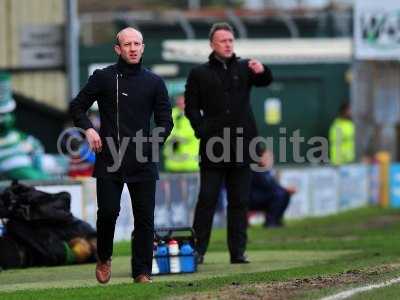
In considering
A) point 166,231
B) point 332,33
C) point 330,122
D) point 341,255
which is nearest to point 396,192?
point 330,122

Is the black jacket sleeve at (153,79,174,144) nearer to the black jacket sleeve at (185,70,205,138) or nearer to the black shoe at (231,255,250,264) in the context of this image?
the black jacket sleeve at (185,70,205,138)

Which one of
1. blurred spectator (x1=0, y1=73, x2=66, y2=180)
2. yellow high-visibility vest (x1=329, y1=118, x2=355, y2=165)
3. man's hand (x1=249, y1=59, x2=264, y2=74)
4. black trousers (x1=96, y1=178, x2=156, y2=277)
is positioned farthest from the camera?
yellow high-visibility vest (x1=329, y1=118, x2=355, y2=165)

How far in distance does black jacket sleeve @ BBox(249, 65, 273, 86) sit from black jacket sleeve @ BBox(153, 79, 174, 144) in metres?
1.77

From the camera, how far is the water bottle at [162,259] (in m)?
12.1

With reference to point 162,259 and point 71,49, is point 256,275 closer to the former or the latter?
point 162,259

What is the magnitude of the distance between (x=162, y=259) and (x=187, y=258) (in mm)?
219

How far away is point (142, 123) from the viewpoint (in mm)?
10945

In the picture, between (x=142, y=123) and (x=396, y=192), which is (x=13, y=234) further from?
(x=396, y=192)

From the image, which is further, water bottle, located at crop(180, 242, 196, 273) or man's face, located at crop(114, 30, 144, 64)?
water bottle, located at crop(180, 242, 196, 273)

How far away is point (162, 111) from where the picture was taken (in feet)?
36.2

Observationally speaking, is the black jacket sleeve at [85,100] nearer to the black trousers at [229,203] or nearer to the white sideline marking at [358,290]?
the black trousers at [229,203]

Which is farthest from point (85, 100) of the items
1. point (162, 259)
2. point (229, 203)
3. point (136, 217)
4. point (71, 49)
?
point (71, 49)

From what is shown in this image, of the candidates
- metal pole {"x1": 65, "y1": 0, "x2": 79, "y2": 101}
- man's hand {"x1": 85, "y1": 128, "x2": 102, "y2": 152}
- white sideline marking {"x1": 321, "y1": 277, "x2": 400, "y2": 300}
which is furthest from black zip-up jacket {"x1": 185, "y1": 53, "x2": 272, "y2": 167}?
metal pole {"x1": 65, "y1": 0, "x2": 79, "y2": 101}

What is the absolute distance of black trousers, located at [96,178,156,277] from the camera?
10.9 m
